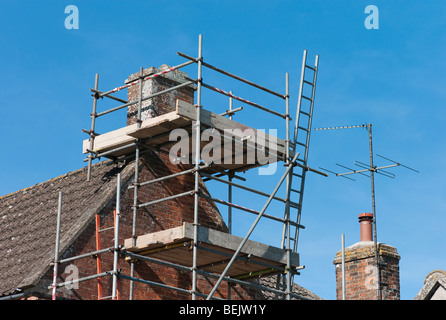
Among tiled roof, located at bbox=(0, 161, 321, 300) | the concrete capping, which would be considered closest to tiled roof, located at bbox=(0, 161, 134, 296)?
tiled roof, located at bbox=(0, 161, 321, 300)

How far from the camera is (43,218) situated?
19.8 meters

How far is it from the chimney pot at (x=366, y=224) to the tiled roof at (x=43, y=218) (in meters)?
5.18

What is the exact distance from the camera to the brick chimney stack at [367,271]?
66.1ft

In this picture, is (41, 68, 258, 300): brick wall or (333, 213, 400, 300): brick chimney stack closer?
(41, 68, 258, 300): brick wall

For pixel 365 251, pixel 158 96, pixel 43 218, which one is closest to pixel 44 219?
pixel 43 218

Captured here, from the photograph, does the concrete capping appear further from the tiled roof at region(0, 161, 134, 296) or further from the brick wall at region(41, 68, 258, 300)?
the tiled roof at region(0, 161, 134, 296)

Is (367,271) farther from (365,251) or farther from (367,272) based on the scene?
(365,251)

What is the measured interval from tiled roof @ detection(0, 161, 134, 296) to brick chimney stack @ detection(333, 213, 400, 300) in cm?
497

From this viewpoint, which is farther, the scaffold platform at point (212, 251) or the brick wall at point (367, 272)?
the brick wall at point (367, 272)

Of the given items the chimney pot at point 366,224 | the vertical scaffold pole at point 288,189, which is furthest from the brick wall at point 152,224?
the chimney pot at point 366,224

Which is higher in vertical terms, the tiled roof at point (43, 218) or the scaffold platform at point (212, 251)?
the tiled roof at point (43, 218)

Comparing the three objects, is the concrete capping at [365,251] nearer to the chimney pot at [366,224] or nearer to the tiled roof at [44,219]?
the chimney pot at [366,224]

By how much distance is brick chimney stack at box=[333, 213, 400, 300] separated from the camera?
20.1 meters

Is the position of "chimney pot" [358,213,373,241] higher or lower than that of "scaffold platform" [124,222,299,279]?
higher
